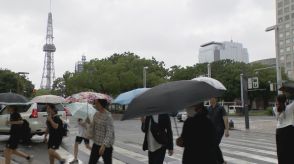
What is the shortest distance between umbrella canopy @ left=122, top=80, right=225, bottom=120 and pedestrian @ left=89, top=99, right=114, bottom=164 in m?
2.04

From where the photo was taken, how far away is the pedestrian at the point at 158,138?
252 inches

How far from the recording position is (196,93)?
14.9 ft

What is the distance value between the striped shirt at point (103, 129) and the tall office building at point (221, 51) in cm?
8531

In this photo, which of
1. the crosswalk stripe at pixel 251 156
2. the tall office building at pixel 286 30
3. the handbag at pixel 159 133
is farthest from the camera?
the tall office building at pixel 286 30

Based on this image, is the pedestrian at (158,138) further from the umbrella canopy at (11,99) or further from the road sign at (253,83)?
the road sign at (253,83)

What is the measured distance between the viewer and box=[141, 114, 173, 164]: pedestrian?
639 cm

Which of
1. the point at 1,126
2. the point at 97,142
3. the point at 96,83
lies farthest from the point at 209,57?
the point at 97,142

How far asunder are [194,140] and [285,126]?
2334 millimetres

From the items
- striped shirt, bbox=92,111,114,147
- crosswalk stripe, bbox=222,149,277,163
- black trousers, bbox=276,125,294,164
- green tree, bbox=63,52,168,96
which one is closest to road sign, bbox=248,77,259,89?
crosswalk stripe, bbox=222,149,277,163

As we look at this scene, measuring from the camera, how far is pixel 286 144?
6250 mm

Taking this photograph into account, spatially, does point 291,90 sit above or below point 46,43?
below

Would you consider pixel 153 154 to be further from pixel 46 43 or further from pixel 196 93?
pixel 46 43

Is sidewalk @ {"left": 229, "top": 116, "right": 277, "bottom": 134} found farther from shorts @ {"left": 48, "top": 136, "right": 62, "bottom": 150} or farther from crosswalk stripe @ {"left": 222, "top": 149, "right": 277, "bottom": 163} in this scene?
shorts @ {"left": 48, "top": 136, "right": 62, "bottom": 150}

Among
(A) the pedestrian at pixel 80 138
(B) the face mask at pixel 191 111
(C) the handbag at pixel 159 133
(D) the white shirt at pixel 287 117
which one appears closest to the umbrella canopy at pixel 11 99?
(A) the pedestrian at pixel 80 138
